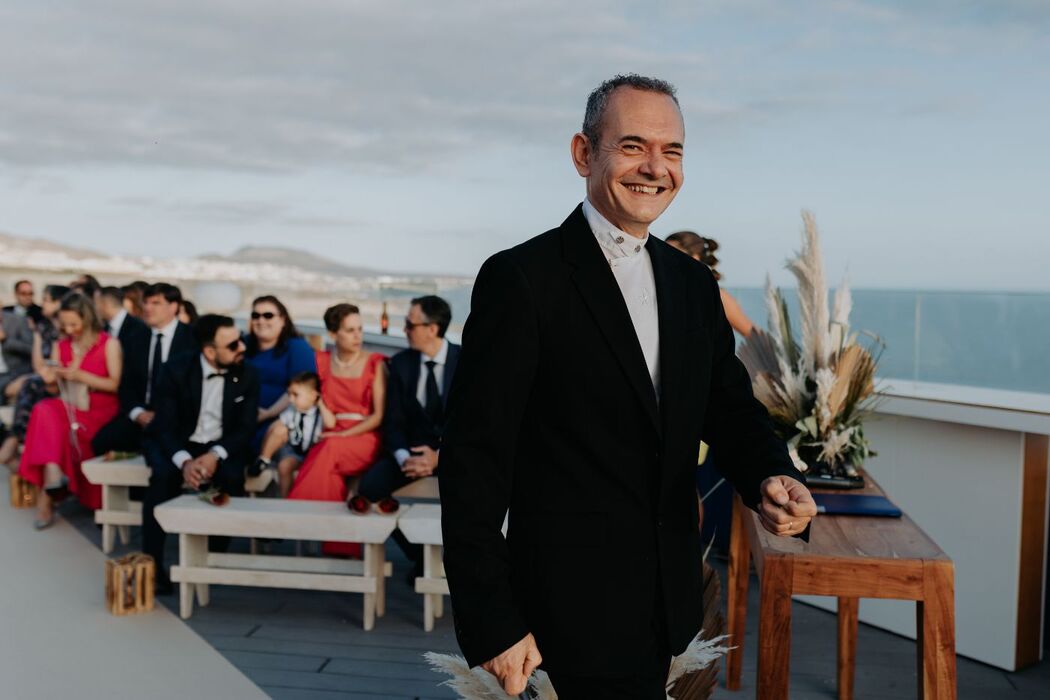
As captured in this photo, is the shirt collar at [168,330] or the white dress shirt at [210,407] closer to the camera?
the white dress shirt at [210,407]

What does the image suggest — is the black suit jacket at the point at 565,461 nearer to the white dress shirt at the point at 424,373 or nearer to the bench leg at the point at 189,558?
the bench leg at the point at 189,558

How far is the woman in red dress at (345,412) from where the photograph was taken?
4.50 metres

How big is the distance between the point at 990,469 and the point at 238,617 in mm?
3184

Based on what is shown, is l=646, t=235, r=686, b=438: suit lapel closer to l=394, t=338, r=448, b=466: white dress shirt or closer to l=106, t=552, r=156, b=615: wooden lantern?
l=394, t=338, r=448, b=466: white dress shirt

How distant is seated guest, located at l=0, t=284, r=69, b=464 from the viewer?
590 centimetres

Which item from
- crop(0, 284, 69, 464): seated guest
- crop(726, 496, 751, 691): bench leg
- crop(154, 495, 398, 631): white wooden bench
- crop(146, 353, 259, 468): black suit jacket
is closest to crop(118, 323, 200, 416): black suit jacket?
crop(0, 284, 69, 464): seated guest

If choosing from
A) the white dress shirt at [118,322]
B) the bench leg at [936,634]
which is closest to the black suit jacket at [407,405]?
the white dress shirt at [118,322]

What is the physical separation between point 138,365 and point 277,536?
2.00 m

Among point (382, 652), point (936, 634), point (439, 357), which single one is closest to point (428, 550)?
point (382, 652)

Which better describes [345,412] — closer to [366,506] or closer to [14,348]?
[366,506]

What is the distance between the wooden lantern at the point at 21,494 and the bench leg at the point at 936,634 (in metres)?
5.87

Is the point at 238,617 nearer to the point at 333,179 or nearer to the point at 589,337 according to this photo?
the point at 589,337

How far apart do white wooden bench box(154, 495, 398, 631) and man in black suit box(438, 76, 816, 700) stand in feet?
8.29

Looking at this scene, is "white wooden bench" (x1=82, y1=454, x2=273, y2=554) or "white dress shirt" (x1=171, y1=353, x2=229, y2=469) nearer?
"white dress shirt" (x1=171, y1=353, x2=229, y2=469)
